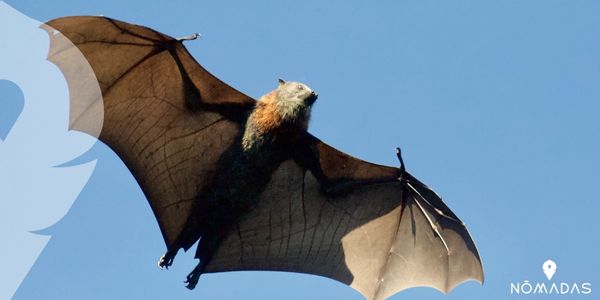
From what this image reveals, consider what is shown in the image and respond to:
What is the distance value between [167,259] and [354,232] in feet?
9.95

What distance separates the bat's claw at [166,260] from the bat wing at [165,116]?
0.22 meters

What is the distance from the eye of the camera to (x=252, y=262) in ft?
61.7

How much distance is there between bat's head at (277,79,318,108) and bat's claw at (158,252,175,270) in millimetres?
2801

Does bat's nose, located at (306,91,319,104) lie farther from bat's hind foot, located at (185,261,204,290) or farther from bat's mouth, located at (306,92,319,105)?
bat's hind foot, located at (185,261,204,290)

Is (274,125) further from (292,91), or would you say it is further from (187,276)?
(187,276)

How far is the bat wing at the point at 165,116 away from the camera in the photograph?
57.4 ft

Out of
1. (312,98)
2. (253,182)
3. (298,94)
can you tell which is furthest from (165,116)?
(312,98)

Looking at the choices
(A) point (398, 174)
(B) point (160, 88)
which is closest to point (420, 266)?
(A) point (398, 174)

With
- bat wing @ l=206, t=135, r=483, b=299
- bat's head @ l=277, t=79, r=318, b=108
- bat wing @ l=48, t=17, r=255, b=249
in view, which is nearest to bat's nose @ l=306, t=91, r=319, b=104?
bat's head @ l=277, t=79, r=318, b=108

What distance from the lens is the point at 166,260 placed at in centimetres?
1788

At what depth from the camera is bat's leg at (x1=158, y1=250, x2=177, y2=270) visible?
17781mm

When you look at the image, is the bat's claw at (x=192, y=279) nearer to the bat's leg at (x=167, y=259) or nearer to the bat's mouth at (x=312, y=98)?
the bat's leg at (x=167, y=259)

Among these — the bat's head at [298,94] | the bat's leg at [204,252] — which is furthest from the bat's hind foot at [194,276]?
the bat's head at [298,94]

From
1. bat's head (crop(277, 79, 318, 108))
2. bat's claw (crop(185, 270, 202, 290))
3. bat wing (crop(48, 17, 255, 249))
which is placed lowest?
bat's claw (crop(185, 270, 202, 290))
